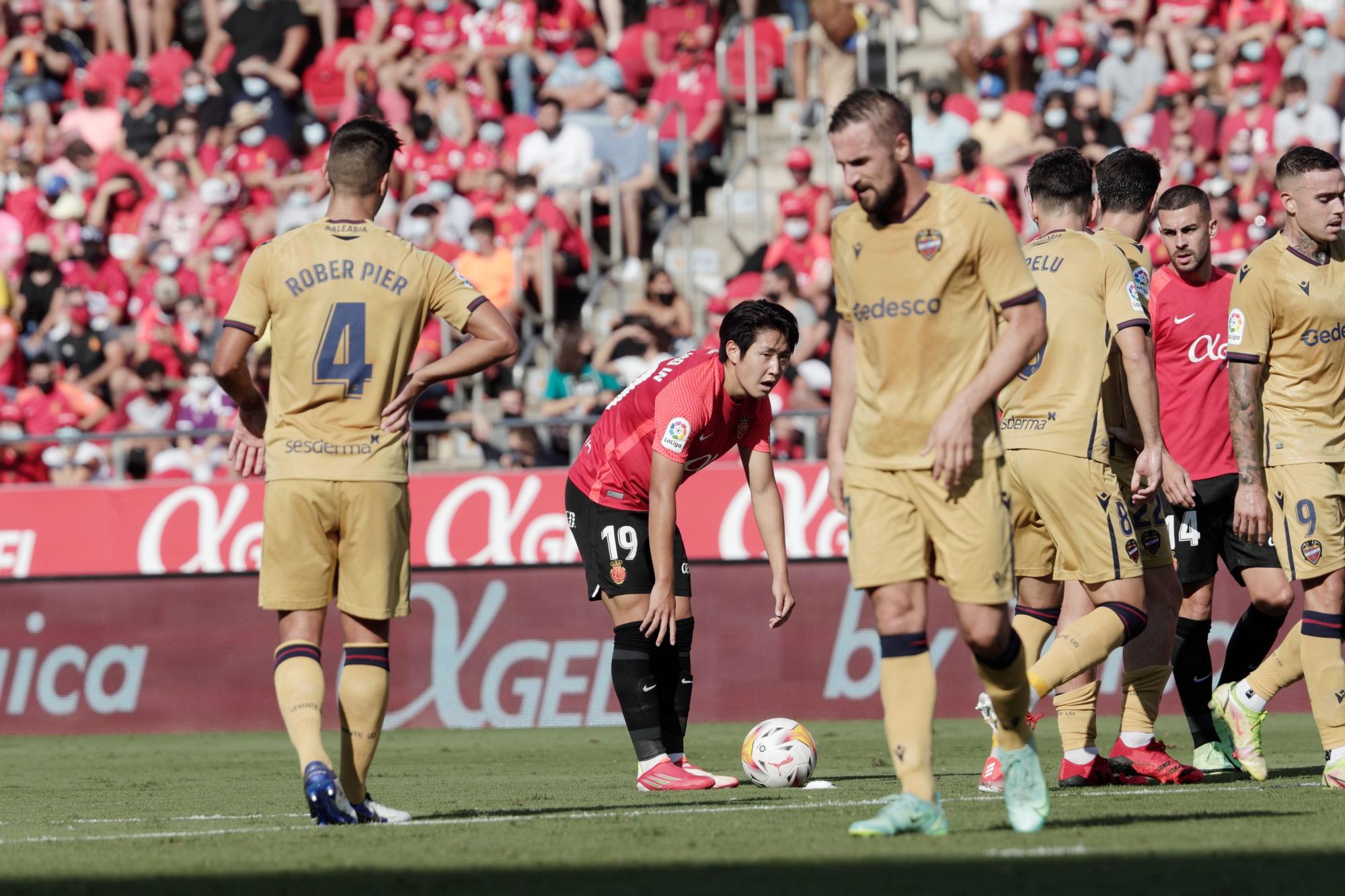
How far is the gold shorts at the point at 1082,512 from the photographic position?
798cm

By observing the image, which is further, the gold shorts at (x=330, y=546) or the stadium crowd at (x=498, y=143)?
the stadium crowd at (x=498, y=143)

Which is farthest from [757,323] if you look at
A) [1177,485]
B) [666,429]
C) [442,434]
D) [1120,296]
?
[442,434]

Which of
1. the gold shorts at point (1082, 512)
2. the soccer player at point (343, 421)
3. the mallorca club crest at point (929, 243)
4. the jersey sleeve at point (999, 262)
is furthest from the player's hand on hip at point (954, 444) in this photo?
the soccer player at point (343, 421)

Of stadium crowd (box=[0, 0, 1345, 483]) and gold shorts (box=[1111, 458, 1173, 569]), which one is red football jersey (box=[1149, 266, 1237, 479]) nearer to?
gold shorts (box=[1111, 458, 1173, 569])

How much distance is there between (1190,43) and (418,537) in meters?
9.37

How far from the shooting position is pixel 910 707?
6.32 meters

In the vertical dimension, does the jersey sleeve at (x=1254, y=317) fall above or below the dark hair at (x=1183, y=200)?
below

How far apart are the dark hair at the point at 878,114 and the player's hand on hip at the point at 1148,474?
2.37m

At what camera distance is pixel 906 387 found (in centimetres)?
643

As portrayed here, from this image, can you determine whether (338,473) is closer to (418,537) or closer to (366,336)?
(366,336)

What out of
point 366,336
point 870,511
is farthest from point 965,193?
point 366,336

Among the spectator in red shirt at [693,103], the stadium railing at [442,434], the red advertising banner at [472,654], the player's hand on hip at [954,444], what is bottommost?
the red advertising banner at [472,654]

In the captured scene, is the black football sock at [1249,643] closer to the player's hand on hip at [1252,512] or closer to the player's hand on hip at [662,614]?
the player's hand on hip at [1252,512]

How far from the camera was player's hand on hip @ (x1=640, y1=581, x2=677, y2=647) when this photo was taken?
28.5 ft
